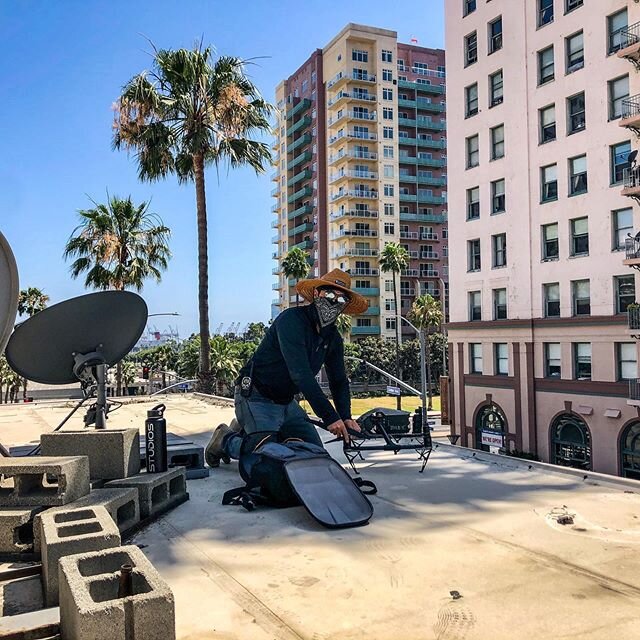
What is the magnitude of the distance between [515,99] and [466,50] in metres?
5.82

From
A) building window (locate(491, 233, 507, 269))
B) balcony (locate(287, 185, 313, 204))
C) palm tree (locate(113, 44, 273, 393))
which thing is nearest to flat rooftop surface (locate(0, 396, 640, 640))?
palm tree (locate(113, 44, 273, 393))

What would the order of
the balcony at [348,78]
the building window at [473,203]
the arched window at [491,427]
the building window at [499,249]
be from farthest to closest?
the balcony at [348,78] < the building window at [473,203] < the building window at [499,249] < the arched window at [491,427]

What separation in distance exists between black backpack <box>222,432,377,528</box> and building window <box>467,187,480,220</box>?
30952 mm

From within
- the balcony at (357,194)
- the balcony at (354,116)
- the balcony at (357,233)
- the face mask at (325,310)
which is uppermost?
the balcony at (354,116)

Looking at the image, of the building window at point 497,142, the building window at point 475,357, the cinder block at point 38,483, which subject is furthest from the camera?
the building window at point 475,357

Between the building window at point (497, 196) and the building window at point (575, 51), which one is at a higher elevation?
the building window at point (575, 51)

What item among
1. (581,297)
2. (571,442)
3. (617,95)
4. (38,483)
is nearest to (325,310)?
(38,483)

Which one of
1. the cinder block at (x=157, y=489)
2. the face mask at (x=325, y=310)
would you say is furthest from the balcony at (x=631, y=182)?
the cinder block at (x=157, y=489)

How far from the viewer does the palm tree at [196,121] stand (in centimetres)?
2359

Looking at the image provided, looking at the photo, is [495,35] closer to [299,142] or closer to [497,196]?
[497,196]

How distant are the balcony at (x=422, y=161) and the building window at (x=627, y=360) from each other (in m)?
63.0

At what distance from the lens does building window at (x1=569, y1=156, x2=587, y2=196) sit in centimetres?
2986

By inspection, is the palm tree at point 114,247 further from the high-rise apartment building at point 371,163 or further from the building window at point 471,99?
the high-rise apartment building at point 371,163

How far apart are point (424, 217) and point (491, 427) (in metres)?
57.1
